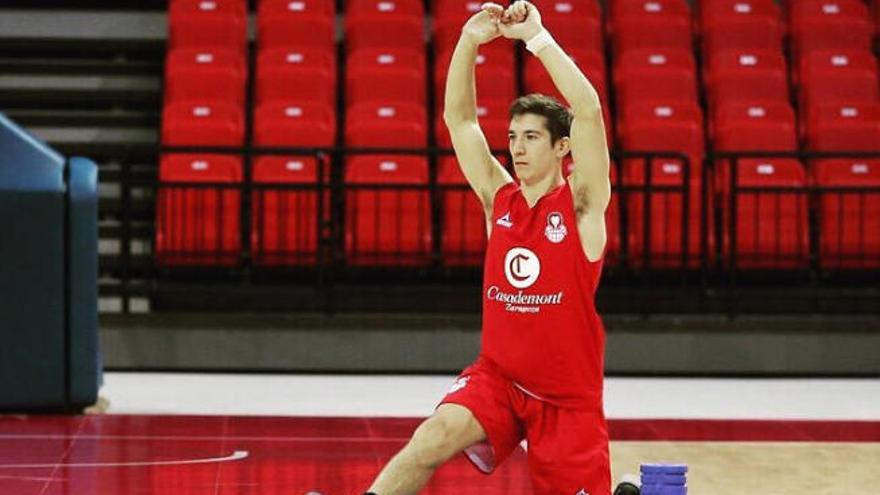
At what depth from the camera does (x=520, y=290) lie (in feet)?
16.5

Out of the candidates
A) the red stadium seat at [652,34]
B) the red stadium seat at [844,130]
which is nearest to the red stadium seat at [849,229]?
the red stadium seat at [844,130]

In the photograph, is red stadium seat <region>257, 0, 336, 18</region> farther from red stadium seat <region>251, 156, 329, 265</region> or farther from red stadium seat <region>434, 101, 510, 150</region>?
red stadium seat <region>251, 156, 329, 265</region>

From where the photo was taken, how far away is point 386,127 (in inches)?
469

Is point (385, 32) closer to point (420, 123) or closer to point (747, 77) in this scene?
point (420, 123)

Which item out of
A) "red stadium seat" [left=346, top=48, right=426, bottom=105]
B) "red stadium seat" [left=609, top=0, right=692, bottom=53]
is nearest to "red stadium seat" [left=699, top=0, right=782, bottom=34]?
"red stadium seat" [left=609, top=0, right=692, bottom=53]

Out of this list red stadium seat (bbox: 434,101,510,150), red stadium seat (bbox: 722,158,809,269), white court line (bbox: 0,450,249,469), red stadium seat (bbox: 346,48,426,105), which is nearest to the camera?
white court line (bbox: 0,450,249,469)

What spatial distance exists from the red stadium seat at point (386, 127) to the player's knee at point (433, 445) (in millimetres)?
7028

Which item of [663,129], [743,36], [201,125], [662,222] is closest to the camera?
[662,222]

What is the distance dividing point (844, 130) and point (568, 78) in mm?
7915

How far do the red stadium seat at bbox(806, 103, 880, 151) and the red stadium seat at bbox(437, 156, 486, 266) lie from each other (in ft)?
9.62

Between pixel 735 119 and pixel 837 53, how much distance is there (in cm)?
141

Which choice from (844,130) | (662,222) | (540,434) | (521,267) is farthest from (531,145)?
(844,130)

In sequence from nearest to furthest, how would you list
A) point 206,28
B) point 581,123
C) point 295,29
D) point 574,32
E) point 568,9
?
point 581,123
point 206,28
point 295,29
point 574,32
point 568,9

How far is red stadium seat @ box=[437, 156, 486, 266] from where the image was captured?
1128cm
